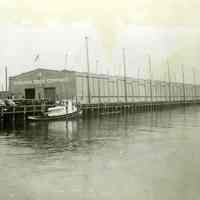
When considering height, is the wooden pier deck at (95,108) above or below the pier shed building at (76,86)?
below

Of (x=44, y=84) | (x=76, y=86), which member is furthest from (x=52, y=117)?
(x=44, y=84)

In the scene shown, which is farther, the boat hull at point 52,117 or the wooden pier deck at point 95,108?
the boat hull at point 52,117

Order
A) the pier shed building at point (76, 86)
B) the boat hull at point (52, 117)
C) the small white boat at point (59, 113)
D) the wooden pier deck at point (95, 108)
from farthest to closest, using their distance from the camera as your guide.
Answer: the pier shed building at point (76, 86) → the small white boat at point (59, 113) → the boat hull at point (52, 117) → the wooden pier deck at point (95, 108)

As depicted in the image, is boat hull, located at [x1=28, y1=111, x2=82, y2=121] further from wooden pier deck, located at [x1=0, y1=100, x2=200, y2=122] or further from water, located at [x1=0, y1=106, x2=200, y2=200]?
water, located at [x1=0, y1=106, x2=200, y2=200]

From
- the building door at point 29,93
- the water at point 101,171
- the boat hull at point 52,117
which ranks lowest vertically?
the water at point 101,171

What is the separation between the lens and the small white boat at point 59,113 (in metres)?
35.9

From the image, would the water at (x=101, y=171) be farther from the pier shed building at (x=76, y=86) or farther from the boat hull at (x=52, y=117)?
the pier shed building at (x=76, y=86)

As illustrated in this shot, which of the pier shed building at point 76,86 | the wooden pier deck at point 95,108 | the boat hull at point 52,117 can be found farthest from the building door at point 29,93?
the boat hull at point 52,117

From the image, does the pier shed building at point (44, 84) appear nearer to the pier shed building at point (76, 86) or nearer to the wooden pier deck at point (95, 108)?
the pier shed building at point (76, 86)

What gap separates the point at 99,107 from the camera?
52.1m

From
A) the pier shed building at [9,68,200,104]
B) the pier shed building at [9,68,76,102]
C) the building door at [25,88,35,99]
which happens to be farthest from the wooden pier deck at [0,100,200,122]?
the building door at [25,88,35,99]

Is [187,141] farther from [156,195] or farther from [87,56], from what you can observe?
[87,56]

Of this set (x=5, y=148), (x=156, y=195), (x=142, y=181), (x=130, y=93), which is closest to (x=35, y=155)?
(x=5, y=148)

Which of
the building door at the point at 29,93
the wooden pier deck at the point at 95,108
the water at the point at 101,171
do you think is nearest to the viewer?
the water at the point at 101,171
